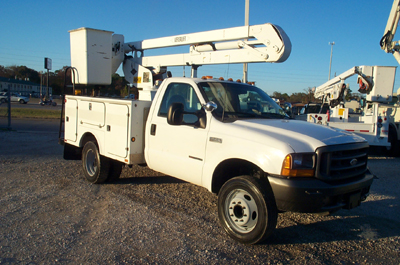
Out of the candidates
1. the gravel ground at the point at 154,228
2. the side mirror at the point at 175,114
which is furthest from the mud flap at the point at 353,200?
the side mirror at the point at 175,114

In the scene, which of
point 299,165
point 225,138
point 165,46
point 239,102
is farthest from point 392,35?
point 299,165

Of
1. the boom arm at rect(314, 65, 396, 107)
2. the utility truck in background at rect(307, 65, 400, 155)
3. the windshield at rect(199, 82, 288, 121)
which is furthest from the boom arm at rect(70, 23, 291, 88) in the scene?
the boom arm at rect(314, 65, 396, 107)

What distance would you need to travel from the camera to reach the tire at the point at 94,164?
6.42m

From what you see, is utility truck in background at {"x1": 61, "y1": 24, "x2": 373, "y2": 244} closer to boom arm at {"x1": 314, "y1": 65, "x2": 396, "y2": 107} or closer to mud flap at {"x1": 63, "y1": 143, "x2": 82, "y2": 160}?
mud flap at {"x1": 63, "y1": 143, "x2": 82, "y2": 160}

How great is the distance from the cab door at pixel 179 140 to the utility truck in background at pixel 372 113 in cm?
773

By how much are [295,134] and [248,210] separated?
1.09 meters

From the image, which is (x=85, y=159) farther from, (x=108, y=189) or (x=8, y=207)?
(x=8, y=207)

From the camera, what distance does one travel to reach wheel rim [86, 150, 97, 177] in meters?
6.72

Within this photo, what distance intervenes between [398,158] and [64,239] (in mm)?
11717

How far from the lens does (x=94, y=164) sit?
6.74 m

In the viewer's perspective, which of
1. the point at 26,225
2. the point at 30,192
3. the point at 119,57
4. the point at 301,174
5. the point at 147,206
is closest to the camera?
the point at 301,174

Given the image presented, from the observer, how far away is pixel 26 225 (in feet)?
14.6

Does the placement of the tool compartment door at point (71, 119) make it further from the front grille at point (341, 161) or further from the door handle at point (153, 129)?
the front grille at point (341, 161)

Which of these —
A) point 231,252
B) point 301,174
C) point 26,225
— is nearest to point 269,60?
point 301,174
